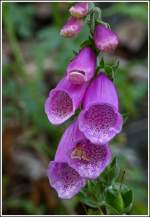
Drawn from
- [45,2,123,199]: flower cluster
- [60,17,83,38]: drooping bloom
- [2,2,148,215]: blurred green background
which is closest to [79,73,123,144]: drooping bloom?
[45,2,123,199]: flower cluster

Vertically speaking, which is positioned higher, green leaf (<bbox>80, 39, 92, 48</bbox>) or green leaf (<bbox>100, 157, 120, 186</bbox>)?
green leaf (<bbox>80, 39, 92, 48</bbox>)

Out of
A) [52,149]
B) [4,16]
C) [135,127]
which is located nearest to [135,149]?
[135,127]

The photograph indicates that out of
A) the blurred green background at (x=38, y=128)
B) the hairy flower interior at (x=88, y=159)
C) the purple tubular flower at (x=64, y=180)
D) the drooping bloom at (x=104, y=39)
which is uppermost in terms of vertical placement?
the drooping bloom at (x=104, y=39)

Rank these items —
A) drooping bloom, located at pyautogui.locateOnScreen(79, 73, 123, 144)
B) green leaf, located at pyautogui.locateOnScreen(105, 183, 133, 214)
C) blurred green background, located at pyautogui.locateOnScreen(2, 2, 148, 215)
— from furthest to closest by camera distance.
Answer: blurred green background, located at pyautogui.locateOnScreen(2, 2, 148, 215) → green leaf, located at pyautogui.locateOnScreen(105, 183, 133, 214) → drooping bloom, located at pyautogui.locateOnScreen(79, 73, 123, 144)

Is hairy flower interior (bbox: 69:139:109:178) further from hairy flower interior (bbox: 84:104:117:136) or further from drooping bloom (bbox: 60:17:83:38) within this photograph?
drooping bloom (bbox: 60:17:83:38)

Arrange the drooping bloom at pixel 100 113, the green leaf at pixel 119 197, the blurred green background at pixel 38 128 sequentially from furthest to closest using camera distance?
the blurred green background at pixel 38 128 < the green leaf at pixel 119 197 < the drooping bloom at pixel 100 113

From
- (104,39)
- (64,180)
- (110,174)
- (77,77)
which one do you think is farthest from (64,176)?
(104,39)

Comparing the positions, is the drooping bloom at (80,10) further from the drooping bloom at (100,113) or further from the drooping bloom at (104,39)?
the drooping bloom at (100,113)

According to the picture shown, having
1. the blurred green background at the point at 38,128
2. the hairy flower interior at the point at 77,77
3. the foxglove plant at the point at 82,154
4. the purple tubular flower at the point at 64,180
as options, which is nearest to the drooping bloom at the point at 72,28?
the hairy flower interior at the point at 77,77
